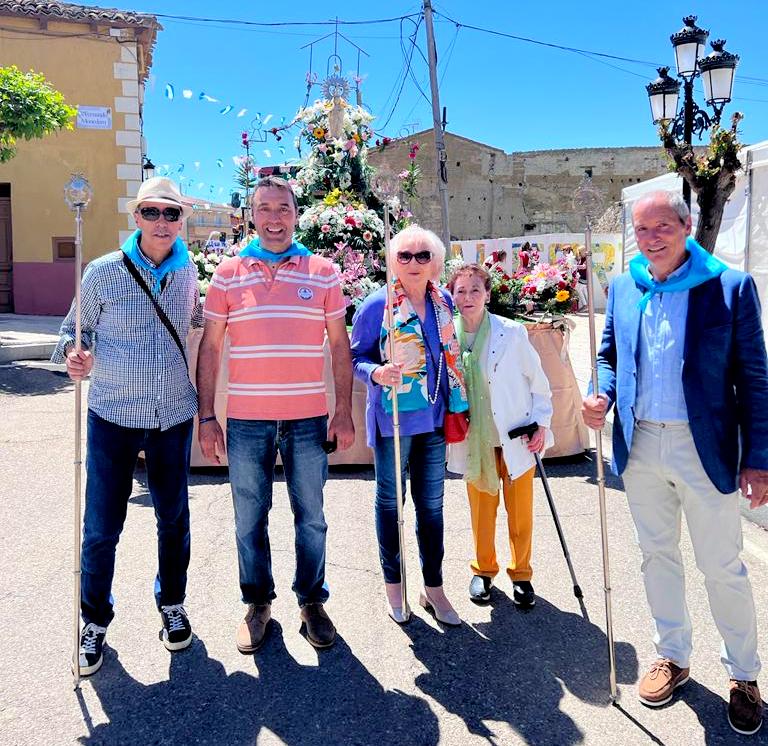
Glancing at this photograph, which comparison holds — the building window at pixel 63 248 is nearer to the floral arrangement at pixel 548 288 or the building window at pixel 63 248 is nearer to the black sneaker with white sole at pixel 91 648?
the floral arrangement at pixel 548 288

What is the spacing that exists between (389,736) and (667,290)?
191 cm

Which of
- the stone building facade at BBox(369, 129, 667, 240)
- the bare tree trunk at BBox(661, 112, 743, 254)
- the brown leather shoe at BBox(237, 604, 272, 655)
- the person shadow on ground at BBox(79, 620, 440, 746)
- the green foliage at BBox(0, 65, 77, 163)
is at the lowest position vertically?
the person shadow on ground at BBox(79, 620, 440, 746)

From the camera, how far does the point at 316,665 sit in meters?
3.12

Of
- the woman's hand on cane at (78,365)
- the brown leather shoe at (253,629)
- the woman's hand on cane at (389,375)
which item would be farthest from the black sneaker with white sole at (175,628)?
the woman's hand on cane at (389,375)

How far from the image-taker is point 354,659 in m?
3.17

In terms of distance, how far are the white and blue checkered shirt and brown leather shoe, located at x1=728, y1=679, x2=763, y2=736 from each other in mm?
2437

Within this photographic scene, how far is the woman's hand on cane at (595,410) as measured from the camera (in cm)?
290

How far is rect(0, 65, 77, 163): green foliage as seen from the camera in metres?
10.3

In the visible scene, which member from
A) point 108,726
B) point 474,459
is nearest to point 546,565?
point 474,459

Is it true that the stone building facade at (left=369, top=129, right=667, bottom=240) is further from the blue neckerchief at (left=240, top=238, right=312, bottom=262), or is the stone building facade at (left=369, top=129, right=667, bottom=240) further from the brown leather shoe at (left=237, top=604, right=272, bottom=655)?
the brown leather shoe at (left=237, top=604, right=272, bottom=655)

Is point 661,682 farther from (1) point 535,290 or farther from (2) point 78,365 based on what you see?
(1) point 535,290

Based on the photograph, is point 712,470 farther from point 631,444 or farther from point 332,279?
point 332,279

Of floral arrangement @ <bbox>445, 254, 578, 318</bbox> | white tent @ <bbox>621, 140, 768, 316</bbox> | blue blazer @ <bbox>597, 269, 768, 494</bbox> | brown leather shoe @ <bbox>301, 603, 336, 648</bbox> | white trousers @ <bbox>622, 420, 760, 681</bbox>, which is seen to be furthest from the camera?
white tent @ <bbox>621, 140, 768, 316</bbox>

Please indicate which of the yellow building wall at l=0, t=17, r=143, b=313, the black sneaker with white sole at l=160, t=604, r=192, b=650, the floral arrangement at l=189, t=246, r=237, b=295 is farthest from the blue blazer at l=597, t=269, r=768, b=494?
the yellow building wall at l=0, t=17, r=143, b=313
